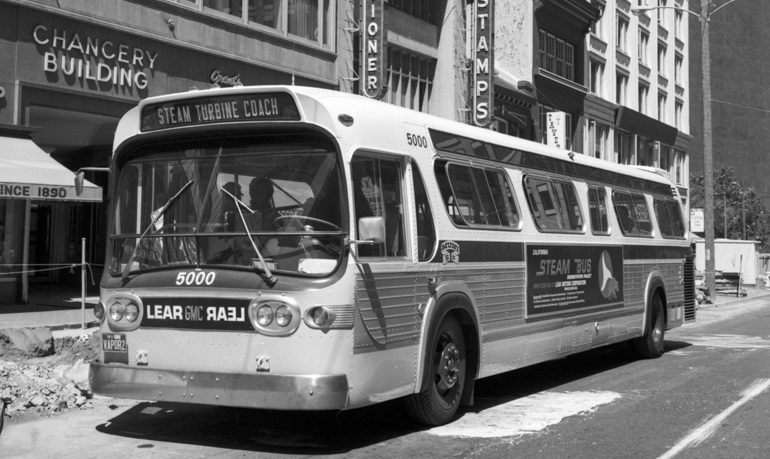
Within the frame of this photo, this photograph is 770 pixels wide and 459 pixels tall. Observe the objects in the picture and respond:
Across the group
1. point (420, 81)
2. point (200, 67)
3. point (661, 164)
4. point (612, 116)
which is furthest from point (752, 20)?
point (200, 67)

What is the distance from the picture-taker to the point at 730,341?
16875 mm

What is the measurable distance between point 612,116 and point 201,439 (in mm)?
40151

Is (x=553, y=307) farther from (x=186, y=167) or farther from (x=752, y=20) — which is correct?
(x=752, y=20)

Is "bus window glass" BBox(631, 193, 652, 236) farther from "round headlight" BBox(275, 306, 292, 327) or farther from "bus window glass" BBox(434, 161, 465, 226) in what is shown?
"round headlight" BBox(275, 306, 292, 327)

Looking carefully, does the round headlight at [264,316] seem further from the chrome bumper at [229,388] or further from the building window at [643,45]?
the building window at [643,45]

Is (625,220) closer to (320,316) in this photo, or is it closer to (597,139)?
(320,316)

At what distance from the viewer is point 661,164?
5234 centimetres

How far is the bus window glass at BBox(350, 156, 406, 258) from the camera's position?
23.2ft

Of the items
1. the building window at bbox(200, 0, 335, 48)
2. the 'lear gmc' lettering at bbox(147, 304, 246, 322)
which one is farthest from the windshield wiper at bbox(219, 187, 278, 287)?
the building window at bbox(200, 0, 335, 48)

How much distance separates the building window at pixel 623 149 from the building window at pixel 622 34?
460 centimetres

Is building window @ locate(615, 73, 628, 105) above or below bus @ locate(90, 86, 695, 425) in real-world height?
above

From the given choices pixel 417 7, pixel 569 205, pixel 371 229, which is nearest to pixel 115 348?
pixel 371 229

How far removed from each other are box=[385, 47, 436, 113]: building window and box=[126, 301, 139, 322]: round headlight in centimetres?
1866

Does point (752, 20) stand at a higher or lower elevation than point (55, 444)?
higher
